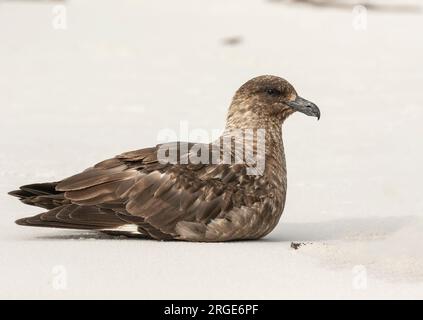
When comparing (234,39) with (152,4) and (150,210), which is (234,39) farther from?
(150,210)

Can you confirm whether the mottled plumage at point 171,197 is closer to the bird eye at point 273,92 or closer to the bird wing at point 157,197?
the bird wing at point 157,197

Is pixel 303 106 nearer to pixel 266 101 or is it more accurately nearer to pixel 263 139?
pixel 266 101

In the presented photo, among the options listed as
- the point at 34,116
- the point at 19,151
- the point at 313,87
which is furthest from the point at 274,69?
the point at 19,151

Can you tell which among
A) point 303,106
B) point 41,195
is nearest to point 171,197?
point 41,195

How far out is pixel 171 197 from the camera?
6.88 m

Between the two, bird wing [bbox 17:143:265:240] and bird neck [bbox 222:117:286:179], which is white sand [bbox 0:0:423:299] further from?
bird neck [bbox 222:117:286:179]

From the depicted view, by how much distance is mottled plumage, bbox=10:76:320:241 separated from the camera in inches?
269

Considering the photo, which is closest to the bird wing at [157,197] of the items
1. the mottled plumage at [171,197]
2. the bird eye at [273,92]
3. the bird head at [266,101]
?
the mottled plumage at [171,197]

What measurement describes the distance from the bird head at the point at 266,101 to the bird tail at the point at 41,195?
4.36 ft

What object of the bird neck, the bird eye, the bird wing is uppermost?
the bird eye

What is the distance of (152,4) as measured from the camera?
61.7 feet

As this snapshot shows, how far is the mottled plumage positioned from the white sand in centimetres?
14

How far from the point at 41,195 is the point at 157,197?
2.48ft

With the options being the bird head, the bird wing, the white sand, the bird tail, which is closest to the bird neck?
the bird head
